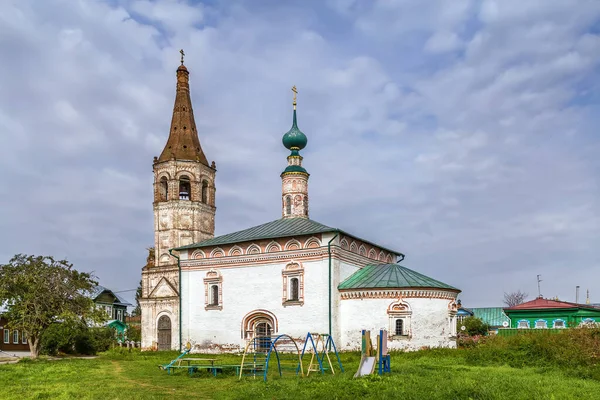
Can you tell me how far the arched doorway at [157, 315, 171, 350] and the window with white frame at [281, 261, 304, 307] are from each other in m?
7.65

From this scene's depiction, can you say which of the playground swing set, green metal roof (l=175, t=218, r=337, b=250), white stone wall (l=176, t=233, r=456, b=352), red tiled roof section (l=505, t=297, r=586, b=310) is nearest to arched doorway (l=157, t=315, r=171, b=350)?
white stone wall (l=176, t=233, r=456, b=352)

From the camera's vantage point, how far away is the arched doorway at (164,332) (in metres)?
29.4

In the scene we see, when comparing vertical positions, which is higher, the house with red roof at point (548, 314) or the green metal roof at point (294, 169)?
the green metal roof at point (294, 169)

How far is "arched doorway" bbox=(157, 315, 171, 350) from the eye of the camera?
96.4 ft

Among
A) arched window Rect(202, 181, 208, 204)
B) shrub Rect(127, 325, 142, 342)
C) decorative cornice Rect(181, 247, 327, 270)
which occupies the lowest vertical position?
shrub Rect(127, 325, 142, 342)

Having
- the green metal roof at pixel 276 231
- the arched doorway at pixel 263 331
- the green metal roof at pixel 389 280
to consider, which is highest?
the green metal roof at pixel 276 231

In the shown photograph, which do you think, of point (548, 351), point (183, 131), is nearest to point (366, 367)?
point (548, 351)

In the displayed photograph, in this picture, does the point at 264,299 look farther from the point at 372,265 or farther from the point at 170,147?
the point at 170,147

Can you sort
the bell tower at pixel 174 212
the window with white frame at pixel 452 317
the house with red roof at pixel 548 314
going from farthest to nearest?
the house with red roof at pixel 548 314 < the bell tower at pixel 174 212 < the window with white frame at pixel 452 317

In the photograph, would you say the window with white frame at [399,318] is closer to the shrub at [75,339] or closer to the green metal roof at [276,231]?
the green metal roof at [276,231]

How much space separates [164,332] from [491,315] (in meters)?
27.7

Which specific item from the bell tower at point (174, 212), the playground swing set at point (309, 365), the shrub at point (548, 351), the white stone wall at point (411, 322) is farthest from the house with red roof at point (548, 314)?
the playground swing set at point (309, 365)

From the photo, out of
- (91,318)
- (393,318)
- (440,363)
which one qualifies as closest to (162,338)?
(91,318)

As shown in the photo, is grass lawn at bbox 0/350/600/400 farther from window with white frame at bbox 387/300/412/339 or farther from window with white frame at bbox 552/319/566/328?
window with white frame at bbox 552/319/566/328
